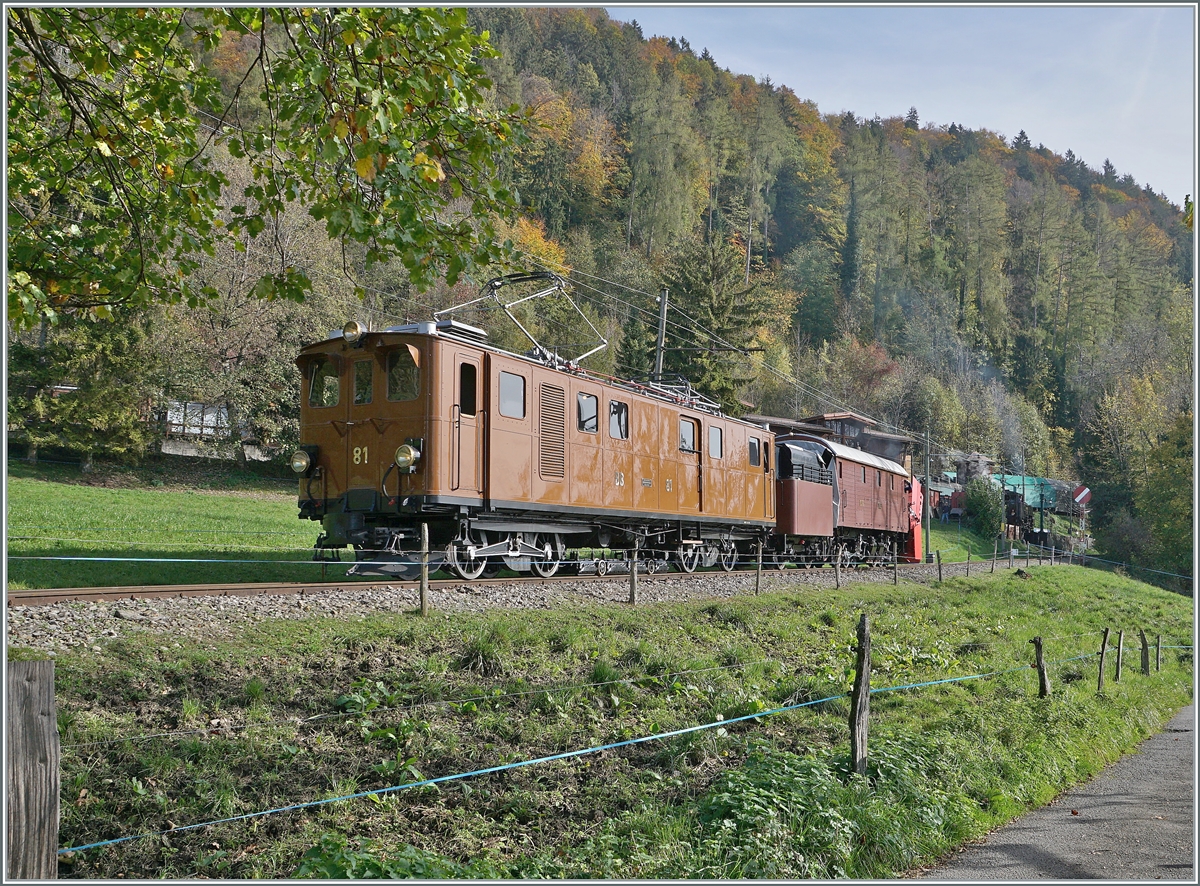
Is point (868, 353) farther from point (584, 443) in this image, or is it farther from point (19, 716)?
point (19, 716)

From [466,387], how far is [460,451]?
1024mm

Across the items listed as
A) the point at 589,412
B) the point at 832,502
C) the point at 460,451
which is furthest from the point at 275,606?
the point at 832,502

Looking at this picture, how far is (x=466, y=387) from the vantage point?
42.5ft

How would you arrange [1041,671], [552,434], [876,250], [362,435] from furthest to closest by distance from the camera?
[876,250] → [552,434] → [362,435] → [1041,671]

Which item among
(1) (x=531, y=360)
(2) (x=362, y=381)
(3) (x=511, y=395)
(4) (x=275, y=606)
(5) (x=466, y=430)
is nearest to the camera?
(4) (x=275, y=606)

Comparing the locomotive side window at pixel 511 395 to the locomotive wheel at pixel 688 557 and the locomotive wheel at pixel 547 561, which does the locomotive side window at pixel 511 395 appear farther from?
the locomotive wheel at pixel 688 557

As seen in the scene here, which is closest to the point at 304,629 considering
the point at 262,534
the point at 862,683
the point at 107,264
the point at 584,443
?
the point at 107,264

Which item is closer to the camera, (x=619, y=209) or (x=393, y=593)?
(x=393, y=593)

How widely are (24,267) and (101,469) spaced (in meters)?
24.8

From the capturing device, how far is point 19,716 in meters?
3.21

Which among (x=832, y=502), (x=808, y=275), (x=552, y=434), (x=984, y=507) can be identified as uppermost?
(x=808, y=275)

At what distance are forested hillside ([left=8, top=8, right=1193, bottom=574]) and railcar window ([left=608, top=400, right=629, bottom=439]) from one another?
19632 millimetres

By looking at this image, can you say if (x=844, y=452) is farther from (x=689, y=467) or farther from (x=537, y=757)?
(x=537, y=757)

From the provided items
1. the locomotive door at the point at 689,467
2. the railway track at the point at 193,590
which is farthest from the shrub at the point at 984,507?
the railway track at the point at 193,590
